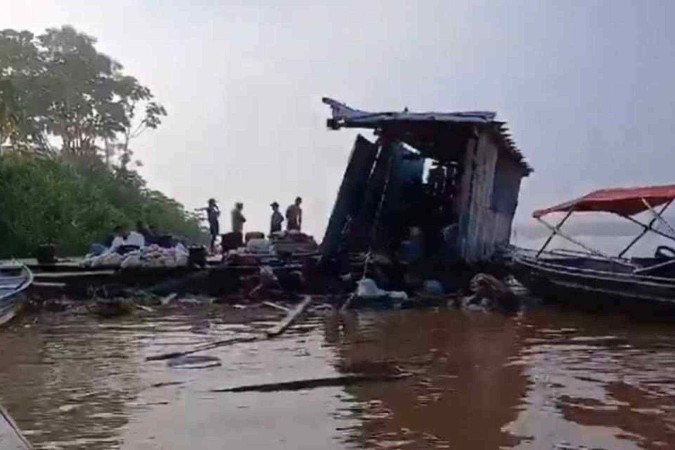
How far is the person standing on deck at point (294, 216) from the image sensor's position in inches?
965

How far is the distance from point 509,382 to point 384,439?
2.72 m

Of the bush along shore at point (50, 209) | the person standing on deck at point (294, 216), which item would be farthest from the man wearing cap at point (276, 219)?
the bush along shore at point (50, 209)

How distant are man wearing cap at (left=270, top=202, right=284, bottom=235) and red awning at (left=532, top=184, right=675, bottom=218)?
8392 millimetres

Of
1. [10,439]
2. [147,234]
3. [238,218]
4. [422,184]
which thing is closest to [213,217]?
[238,218]

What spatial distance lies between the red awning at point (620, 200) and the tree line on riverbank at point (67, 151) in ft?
50.7

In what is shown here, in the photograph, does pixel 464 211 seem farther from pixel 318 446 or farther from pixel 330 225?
pixel 318 446

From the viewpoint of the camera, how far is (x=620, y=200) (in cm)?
1631

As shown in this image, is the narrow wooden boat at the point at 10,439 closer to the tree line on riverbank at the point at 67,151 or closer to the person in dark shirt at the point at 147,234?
the person in dark shirt at the point at 147,234

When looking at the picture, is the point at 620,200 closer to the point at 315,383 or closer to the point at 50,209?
the point at 315,383

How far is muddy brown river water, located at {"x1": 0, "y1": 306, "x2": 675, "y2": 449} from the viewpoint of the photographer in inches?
274

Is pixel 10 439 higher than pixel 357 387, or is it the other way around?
pixel 357 387

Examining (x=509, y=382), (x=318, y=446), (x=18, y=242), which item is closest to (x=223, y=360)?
(x=509, y=382)

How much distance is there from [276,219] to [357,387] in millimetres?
16497

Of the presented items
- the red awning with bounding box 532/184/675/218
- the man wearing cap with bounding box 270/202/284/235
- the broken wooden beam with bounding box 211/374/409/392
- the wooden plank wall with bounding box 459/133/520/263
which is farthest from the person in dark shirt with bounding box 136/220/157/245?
the broken wooden beam with bounding box 211/374/409/392
